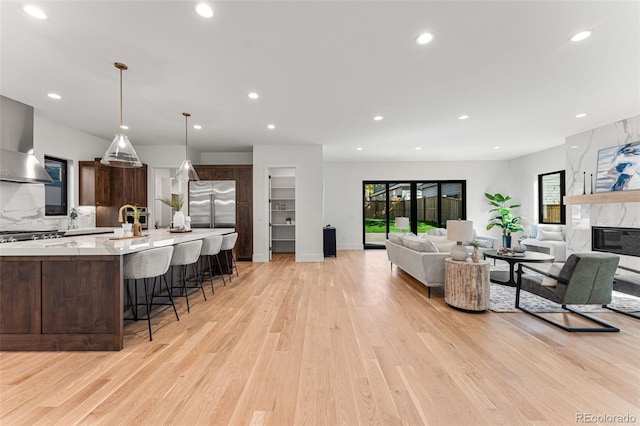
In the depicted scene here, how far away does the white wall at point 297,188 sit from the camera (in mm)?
6660

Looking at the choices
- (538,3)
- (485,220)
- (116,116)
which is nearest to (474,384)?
(538,3)

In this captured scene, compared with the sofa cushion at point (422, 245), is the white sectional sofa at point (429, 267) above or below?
below

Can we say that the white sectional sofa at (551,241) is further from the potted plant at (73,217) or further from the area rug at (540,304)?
the potted plant at (73,217)

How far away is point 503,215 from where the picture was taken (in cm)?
820

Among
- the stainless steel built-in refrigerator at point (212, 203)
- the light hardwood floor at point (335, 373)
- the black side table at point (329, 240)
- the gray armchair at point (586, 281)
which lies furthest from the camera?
the black side table at point (329, 240)

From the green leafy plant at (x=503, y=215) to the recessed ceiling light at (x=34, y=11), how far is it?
378 inches

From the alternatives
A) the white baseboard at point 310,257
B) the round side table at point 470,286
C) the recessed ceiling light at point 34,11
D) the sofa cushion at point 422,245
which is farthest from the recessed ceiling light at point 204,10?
the white baseboard at point 310,257

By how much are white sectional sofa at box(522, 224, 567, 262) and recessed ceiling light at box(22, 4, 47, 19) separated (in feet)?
29.8

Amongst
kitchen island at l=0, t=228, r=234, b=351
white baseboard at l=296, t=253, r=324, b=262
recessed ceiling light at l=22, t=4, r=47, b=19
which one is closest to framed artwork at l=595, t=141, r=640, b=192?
white baseboard at l=296, t=253, r=324, b=262

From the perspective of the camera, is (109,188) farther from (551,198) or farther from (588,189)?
(551,198)

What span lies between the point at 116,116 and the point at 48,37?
235 cm

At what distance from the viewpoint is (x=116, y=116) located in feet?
15.1

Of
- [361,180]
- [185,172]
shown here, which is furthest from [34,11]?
[361,180]

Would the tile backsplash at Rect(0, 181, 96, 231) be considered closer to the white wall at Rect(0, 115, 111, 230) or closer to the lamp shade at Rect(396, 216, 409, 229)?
the white wall at Rect(0, 115, 111, 230)
